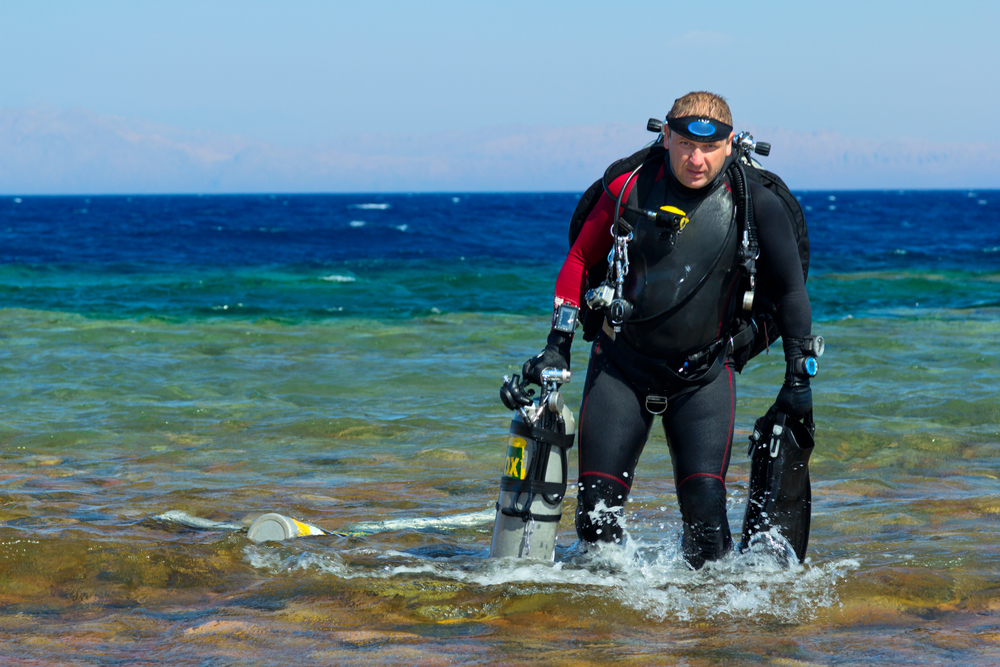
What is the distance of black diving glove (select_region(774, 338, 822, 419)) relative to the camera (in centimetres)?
389

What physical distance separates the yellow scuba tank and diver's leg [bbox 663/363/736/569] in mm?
449

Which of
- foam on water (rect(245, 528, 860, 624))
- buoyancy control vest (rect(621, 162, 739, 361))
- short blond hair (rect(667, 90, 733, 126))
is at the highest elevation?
short blond hair (rect(667, 90, 733, 126))

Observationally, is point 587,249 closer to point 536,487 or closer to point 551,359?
point 551,359

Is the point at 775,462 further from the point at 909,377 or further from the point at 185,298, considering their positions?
the point at 185,298

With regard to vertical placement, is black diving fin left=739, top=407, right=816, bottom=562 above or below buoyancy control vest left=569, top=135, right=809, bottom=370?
below

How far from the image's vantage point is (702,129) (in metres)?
3.64

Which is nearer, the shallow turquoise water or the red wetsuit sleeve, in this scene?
the shallow turquoise water

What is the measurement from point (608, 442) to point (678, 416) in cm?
30

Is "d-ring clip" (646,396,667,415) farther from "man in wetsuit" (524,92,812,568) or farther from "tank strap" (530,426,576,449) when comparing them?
"tank strap" (530,426,576,449)

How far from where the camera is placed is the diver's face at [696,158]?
3.70m

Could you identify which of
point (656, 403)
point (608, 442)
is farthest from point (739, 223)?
point (608, 442)

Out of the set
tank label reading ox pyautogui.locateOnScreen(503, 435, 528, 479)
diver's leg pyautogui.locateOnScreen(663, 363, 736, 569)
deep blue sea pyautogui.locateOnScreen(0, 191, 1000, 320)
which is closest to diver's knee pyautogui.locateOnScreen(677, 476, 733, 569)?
diver's leg pyautogui.locateOnScreen(663, 363, 736, 569)

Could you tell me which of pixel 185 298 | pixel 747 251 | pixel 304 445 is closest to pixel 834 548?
pixel 747 251

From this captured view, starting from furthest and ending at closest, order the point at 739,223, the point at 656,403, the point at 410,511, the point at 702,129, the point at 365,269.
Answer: the point at 365,269
the point at 410,511
the point at 656,403
the point at 739,223
the point at 702,129
